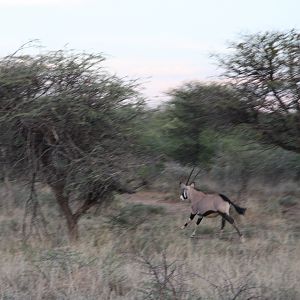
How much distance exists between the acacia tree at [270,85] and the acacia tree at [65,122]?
3279mm

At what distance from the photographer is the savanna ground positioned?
6.29 m

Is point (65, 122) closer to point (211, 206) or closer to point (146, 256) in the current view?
point (146, 256)

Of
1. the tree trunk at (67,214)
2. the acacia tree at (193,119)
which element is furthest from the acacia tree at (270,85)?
the tree trunk at (67,214)

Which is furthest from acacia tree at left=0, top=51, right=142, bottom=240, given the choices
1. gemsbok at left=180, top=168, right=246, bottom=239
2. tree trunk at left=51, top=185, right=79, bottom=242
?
gemsbok at left=180, top=168, right=246, bottom=239

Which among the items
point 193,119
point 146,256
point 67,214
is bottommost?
point 67,214

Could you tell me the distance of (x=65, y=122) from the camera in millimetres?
9828

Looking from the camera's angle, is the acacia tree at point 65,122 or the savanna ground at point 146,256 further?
the acacia tree at point 65,122

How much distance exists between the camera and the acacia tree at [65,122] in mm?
9641

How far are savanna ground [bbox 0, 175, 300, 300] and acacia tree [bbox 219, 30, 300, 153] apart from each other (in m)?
2.54

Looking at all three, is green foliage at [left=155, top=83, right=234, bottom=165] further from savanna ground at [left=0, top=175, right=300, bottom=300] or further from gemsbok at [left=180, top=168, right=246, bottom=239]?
savanna ground at [left=0, top=175, right=300, bottom=300]

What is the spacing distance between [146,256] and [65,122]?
283 centimetres

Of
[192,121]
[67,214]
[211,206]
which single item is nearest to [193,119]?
[192,121]

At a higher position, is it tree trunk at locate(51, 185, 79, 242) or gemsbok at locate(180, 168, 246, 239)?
tree trunk at locate(51, 185, 79, 242)

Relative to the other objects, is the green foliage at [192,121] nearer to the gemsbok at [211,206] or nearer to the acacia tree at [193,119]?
the acacia tree at [193,119]
